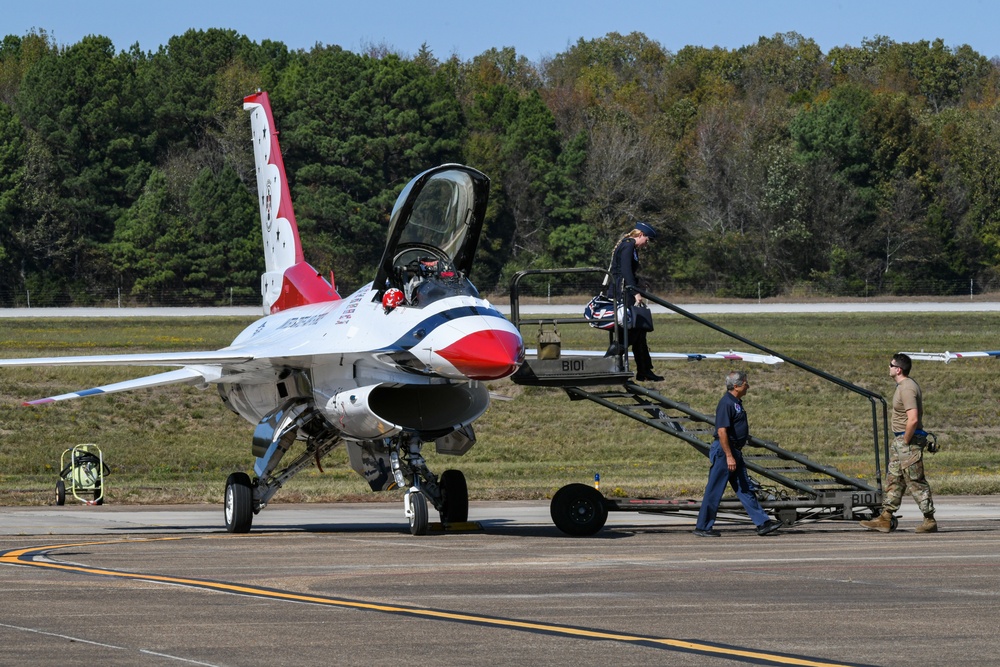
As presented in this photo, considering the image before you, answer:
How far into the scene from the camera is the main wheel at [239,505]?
17.7 meters

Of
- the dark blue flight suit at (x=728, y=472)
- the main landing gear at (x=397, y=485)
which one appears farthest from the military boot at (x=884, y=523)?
the main landing gear at (x=397, y=485)

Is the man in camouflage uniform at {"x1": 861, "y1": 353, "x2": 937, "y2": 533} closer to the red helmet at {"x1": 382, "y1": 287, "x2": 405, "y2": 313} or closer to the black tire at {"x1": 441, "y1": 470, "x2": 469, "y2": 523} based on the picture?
the black tire at {"x1": 441, "y1": 470, "x2": 469, "y2": 523}

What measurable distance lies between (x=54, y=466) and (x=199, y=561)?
58.7 feet

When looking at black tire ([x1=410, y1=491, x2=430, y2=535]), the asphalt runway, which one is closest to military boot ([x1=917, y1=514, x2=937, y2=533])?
the asphalt runway

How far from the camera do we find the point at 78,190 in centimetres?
8862

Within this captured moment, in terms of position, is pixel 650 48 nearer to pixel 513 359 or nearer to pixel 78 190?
pixel 78 190

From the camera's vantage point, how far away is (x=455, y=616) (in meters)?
9.84

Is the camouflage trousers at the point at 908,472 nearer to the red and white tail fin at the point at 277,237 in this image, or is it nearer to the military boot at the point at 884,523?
the military boot at the point at 884,523

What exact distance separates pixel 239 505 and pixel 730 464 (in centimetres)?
629

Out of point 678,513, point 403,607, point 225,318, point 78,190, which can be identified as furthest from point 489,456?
point 78,190

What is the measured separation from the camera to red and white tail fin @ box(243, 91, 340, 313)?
70.1 ft

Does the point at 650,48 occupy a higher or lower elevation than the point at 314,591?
higher

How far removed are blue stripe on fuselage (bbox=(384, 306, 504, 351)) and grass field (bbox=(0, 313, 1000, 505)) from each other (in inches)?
323

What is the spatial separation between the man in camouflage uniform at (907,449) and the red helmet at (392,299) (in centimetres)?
573
